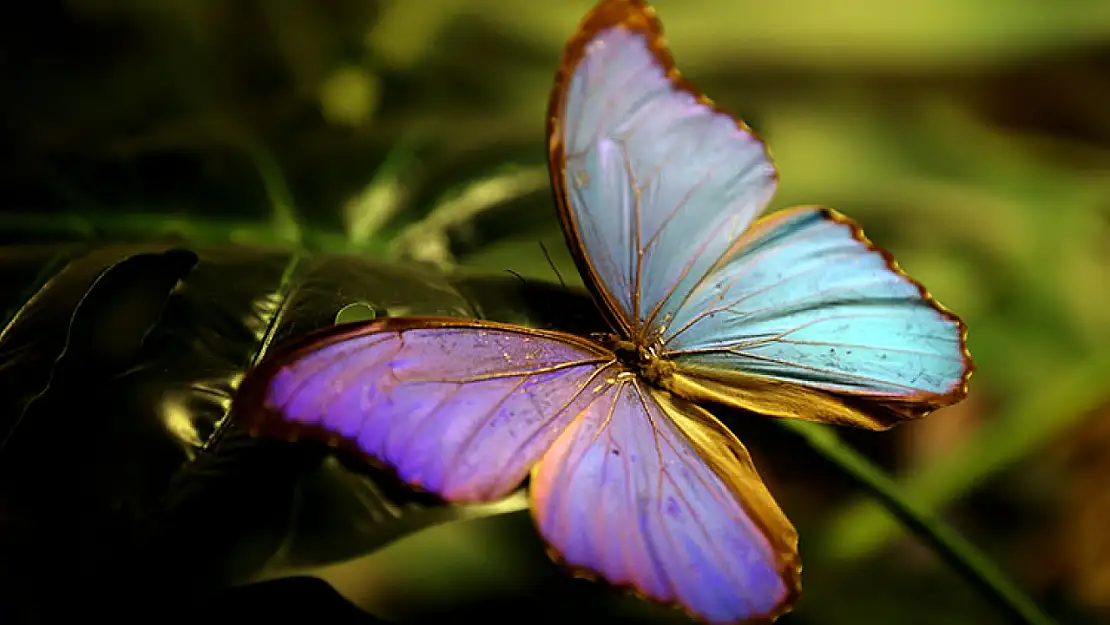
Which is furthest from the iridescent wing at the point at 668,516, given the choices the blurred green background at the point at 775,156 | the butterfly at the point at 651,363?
the blurred green background at the point at 775,156

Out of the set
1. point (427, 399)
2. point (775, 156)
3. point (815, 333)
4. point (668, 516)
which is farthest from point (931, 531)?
point (775, 156)

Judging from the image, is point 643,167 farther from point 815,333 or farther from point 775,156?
point 775,156

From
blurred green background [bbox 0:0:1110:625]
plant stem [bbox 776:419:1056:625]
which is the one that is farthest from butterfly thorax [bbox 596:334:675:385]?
blurred green background [bbox 0:0:1110:625]

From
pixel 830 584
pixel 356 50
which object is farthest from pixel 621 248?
pixel 356 50

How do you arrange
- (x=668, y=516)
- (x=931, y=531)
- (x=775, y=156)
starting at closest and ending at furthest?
1. (x=668, y=516)
2. (x=931, y=531)
3. (x=775, y=156)

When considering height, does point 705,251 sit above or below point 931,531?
above

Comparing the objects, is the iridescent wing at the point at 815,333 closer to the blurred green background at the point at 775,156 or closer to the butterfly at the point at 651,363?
the butterfly at the point at 651,363

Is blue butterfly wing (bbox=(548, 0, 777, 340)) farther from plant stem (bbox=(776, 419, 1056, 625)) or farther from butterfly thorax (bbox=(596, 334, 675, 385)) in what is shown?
plant stem (bbox=(776, 419, 1056, 625))
